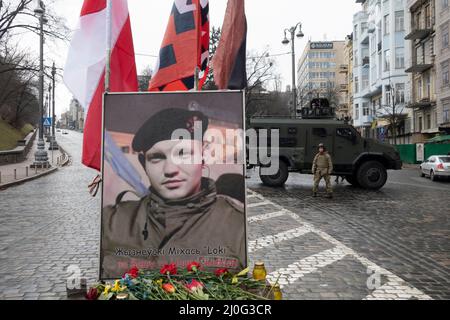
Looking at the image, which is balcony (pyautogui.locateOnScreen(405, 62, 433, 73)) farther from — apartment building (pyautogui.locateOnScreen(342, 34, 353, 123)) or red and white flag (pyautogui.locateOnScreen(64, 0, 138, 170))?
red and white flag (pyautogui.locateOnScreen(64, 0, 138, 170))

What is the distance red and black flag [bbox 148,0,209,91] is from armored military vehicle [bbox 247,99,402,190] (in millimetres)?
10781

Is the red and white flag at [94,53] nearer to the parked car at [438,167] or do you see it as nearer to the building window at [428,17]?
the parked car at [438,167]

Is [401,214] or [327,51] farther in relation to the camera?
[327,51]

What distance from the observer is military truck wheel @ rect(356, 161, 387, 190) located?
17.1m

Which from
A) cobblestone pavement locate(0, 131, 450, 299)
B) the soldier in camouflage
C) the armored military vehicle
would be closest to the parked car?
the armored military vehicle

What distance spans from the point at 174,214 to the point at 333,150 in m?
14.0

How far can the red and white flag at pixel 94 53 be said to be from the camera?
200 inches

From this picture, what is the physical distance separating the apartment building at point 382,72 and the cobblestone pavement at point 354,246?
34477 millimetres

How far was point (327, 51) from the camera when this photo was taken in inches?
5000

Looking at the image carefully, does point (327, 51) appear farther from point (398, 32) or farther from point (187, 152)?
point (187, 152)

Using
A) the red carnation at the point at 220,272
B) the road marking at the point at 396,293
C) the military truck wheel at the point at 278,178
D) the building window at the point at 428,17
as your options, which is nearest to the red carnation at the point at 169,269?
the red carnation at the point at 220,272

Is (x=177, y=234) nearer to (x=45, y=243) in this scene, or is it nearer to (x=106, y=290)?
(x=106, y=290)

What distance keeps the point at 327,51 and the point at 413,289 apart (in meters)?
129
